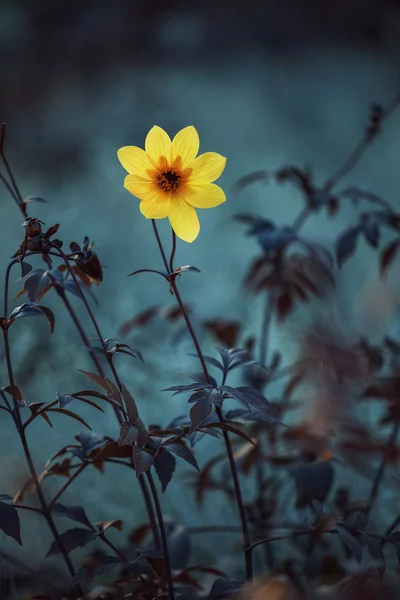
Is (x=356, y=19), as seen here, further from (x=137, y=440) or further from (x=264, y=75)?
(x=137, y=440)

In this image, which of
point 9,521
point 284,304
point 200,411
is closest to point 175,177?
point 200,411

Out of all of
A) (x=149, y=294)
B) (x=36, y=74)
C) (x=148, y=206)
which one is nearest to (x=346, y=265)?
(x=149, y=294)

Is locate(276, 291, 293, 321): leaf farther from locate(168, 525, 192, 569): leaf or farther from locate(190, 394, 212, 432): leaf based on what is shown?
locate(190, 394, 212, 432): leaf

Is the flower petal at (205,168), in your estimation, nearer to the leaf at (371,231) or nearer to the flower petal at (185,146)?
the flower petal at (185,146)

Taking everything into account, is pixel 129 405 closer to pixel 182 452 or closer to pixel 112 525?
pixel 182 452

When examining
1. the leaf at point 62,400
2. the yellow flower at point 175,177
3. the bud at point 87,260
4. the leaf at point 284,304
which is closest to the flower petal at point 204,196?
the yellow flower at point 175,177
